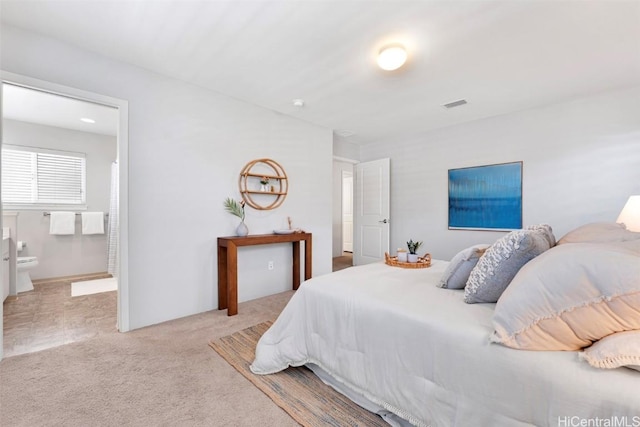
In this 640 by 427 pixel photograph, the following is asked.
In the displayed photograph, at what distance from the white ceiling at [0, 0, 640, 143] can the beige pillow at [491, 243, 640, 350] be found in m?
1.69

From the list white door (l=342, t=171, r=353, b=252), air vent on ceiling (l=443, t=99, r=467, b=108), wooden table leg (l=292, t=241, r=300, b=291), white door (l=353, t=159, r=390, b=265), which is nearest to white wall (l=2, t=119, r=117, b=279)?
wooden table leg (l=292, t=241, r=300, b=291)

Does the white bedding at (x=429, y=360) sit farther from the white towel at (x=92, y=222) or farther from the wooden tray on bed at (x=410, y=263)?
the white towel at (x=92, y=222)

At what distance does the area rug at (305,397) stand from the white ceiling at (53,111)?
119 inches

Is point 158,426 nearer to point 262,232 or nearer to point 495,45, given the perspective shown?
point 262,232

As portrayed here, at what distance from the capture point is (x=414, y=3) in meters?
1.71

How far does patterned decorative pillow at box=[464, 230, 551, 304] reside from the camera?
1.23 meters

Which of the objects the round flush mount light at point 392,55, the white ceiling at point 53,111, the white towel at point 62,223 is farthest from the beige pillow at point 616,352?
the white towel at point 62,223

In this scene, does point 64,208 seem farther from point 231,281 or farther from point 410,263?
point 410,263

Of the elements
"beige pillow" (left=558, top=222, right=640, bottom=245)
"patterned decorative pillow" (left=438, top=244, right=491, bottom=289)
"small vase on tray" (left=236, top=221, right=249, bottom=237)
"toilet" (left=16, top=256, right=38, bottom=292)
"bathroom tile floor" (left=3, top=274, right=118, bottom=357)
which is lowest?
"bathroom tile floor" (left=3, top=274, right=118, bottom=357)

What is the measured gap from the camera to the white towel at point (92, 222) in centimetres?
421

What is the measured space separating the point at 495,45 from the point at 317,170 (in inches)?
97.7

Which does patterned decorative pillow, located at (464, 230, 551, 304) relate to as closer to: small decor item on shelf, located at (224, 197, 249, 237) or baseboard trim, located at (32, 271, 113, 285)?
small decor item on shelf, located at (224, 197, 249, 237)

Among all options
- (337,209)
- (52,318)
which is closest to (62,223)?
(52,318)

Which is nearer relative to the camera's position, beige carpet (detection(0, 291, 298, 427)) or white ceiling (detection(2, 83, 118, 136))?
beige carpet (detection(0, 291, 298, 427))
